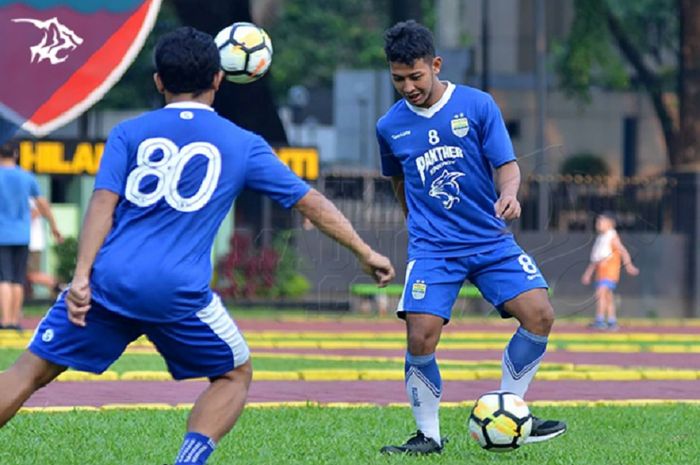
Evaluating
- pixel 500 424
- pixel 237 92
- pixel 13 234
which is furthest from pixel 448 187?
pixel 237 92

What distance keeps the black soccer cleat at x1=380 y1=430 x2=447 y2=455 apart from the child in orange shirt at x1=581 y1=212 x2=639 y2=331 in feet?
44.9

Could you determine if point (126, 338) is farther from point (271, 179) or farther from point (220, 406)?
point (271, 179)

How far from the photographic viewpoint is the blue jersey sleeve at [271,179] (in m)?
6.74

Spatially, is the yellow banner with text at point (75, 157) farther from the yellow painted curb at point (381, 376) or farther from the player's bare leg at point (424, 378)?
the player's bare leg at point (424, 378)

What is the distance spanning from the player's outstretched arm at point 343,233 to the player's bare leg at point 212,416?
693 millimetres

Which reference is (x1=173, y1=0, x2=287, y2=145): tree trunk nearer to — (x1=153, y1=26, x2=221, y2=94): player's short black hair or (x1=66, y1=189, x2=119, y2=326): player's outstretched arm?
(x1=153, y1=26, x2=221, y2=94): player's short black hair

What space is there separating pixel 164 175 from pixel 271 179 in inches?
17.5

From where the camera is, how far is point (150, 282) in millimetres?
6531

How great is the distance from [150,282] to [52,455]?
215cm

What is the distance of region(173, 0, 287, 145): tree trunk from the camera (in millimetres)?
28641

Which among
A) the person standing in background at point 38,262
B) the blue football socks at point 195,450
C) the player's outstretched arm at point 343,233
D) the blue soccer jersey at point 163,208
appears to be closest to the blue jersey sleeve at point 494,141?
the player's outstretched arm at point 343,233

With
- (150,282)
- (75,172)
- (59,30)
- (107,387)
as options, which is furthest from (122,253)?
(75,172)

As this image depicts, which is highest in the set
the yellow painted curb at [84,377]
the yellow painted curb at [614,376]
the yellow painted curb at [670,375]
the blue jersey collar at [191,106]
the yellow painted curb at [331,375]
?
the blue jersey collar at [191,106]

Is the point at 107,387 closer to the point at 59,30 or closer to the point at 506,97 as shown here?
the point at 59,30
